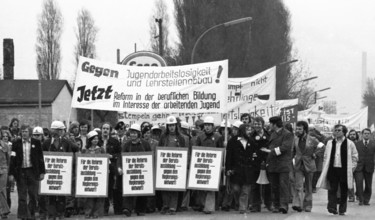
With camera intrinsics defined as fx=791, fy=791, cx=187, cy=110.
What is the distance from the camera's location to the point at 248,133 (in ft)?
51.6

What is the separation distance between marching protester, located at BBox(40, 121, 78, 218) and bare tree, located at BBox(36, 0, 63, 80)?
53497 mm

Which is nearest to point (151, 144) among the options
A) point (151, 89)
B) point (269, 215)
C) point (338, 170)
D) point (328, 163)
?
point (151, 89)

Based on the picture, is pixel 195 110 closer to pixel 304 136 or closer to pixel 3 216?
pixel 304 136

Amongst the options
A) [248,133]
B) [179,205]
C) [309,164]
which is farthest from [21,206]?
[309,164]

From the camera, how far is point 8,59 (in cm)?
6950

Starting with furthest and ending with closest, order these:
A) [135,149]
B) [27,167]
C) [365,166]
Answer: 1. [365,166]
2. [135,149]
3. [27,167]

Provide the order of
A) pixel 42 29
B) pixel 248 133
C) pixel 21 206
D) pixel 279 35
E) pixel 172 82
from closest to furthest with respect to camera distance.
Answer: pixel 21 206, pixel 248 133, pixel 172 82, pixel 279 35, pixel 42 29

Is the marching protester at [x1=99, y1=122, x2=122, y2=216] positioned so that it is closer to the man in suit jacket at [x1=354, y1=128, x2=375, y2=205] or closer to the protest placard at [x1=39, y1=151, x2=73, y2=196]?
the protest placard at [x1=39, y1=151, x2=73, y2=196]

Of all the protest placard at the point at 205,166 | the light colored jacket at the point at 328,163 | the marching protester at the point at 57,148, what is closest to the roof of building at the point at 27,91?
the marching protester at the point at 57,148

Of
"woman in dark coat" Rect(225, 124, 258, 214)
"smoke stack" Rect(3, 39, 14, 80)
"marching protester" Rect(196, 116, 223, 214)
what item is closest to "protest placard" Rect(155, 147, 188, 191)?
"marching protester" Rect(196, 116, 223, 214)

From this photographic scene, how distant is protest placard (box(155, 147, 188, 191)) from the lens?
15.6 m

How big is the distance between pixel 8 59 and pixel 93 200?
56.3 m

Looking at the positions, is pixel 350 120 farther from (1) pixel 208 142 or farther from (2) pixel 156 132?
(1) pixel 208 142

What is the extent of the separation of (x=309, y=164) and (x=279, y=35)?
43.2 metres
